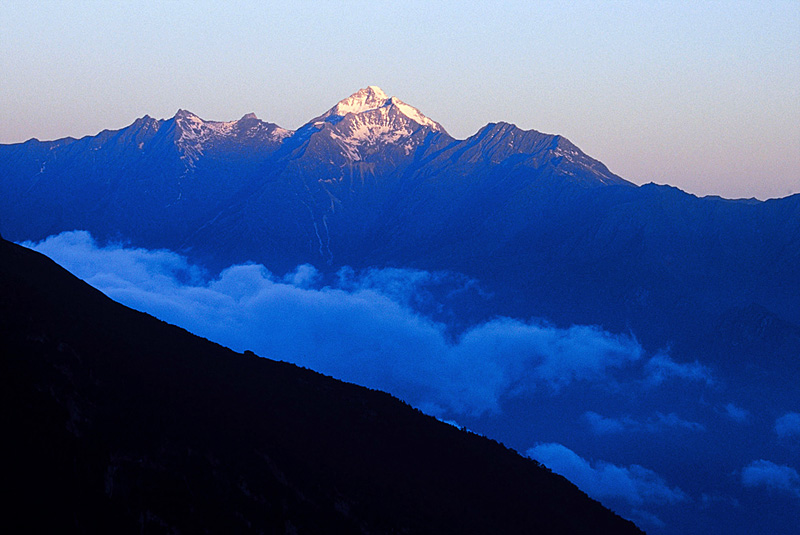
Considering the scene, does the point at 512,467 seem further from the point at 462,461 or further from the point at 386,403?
the point at 386,403

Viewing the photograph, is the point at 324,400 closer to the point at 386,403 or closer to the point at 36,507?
the point at 386,403

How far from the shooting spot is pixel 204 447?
8650cm

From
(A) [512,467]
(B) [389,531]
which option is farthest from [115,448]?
(A) [512,467]

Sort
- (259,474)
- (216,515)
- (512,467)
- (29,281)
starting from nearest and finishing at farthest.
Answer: (216,515) → (259,474) → (29,281) → (512,467)

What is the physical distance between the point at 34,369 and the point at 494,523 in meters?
49.3

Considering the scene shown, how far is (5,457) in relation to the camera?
7025cm

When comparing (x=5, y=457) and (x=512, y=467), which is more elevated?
(x=512, y=467)

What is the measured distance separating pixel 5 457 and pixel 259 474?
23.8 meters

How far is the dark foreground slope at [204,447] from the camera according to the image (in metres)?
73.4

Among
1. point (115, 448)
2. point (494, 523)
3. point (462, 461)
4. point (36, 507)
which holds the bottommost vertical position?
point (36, 507)

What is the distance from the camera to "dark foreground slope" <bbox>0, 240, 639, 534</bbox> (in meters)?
73.4

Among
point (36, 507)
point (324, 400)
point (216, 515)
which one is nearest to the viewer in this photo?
point (36, 507)

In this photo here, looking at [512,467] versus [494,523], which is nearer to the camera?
[494,523]

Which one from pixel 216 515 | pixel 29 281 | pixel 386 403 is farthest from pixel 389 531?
pixel 29 281
